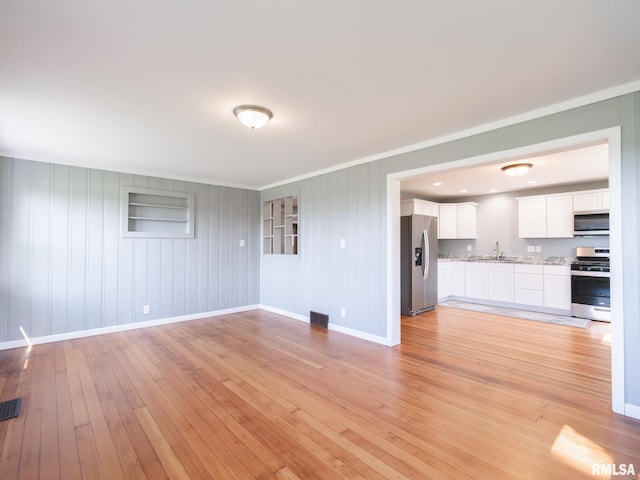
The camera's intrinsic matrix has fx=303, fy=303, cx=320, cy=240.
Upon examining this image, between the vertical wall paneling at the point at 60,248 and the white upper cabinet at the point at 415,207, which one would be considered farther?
the white upper cabinet at the point at 415,207

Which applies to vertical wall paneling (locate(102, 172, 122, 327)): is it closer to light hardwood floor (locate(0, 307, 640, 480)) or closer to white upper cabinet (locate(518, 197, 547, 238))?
light hardwood floor (locate(0, 307, 640, 480))

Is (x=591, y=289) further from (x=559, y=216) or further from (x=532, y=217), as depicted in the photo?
(x=532, y=217)

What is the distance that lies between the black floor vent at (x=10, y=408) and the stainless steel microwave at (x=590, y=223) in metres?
8.01

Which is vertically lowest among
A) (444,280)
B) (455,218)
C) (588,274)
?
(444,280)

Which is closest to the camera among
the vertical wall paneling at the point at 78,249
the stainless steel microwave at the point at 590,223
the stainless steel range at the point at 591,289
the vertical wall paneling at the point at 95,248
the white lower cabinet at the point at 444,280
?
the vertical wall paneling at the point at 78,249

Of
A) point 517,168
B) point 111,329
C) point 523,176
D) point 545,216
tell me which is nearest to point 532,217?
point 545,216

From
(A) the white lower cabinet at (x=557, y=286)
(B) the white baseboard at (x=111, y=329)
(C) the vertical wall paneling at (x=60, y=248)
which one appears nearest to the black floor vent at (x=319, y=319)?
→ (B) the white baseboard at (x=111, y=329)

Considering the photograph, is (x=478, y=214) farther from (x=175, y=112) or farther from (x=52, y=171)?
(x=52, y=171)

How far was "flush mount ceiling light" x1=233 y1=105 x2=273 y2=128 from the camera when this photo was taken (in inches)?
104

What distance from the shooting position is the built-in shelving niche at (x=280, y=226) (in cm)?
556

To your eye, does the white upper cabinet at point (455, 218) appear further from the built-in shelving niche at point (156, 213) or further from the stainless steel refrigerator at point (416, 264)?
the built-in shelving niche at point (156, 213)

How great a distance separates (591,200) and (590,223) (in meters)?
0.42

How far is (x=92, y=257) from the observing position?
14.7 ft

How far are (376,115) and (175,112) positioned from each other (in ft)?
6.07
